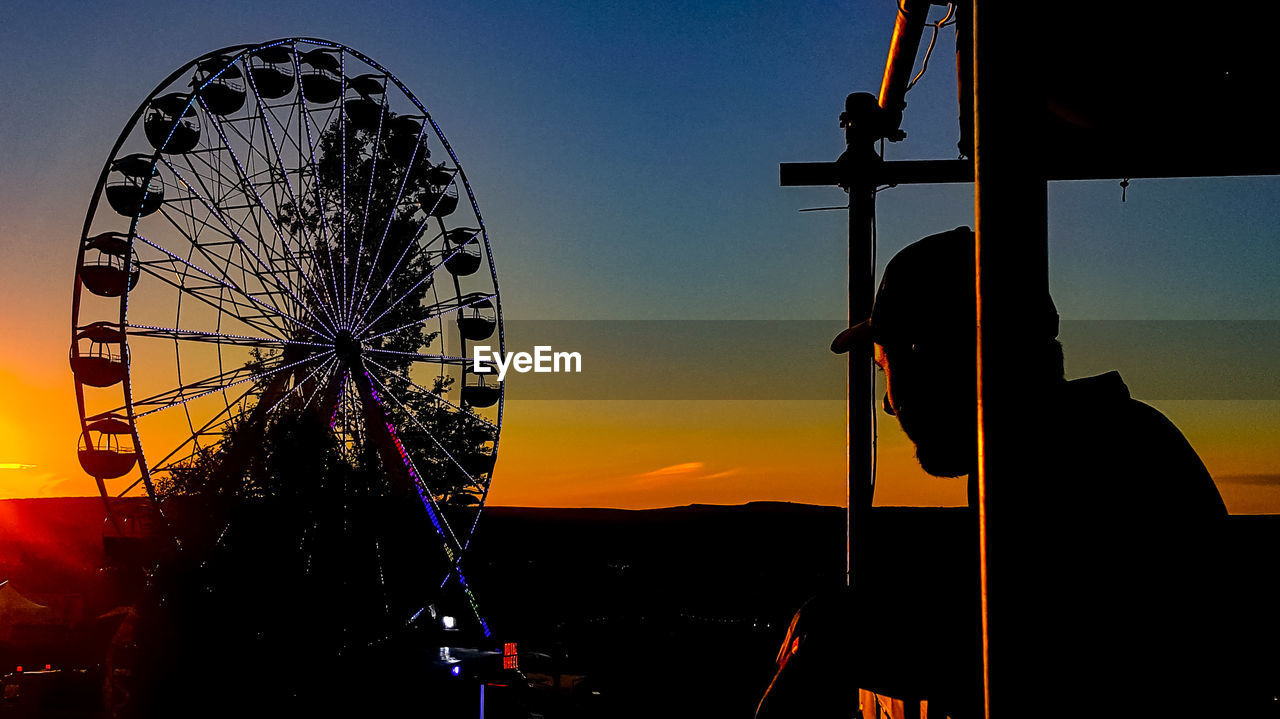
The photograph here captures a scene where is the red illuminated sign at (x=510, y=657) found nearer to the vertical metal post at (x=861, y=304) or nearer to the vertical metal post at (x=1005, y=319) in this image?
the vertical metal post at (x=861, y=304)

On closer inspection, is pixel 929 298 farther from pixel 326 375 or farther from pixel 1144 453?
pixel 326 375

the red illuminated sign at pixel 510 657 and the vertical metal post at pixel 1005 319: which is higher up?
the vertical metal post at pixel 1005 319

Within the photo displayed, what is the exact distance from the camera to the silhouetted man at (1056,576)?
108cm

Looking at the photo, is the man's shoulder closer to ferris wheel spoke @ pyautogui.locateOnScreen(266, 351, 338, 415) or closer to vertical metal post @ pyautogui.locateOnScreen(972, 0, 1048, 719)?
vertical metal post @ pyautogui.locateOnScreen(972, 0, 1048, 719)

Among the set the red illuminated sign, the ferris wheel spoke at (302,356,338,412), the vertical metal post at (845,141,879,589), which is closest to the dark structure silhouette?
the vertical metal post at (845,141,879,589)

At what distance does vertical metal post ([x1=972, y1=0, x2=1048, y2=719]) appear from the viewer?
1203 mm

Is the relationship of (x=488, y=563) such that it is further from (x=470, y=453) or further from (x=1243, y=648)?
(x=1243, y=648)

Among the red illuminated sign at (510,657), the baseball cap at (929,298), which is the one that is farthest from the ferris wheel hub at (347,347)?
the baseball cap at (929,298)

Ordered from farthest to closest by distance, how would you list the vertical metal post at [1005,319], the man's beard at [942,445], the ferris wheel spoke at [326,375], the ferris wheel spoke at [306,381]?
the ferris wheel spoke at [326,375] < the ferris wheel spoke at [306,381] < the man's beard at [942,445] < the vertical metal post at [1005,319]

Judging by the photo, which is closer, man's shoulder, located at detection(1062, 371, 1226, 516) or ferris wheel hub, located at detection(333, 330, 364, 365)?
man's shoulder, located at detection(1062, 371, 1226, 516)

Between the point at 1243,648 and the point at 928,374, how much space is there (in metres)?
0.46

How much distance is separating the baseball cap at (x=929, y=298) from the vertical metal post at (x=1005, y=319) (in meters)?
0.05

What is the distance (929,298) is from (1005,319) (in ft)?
0.34

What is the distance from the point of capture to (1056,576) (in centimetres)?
115
